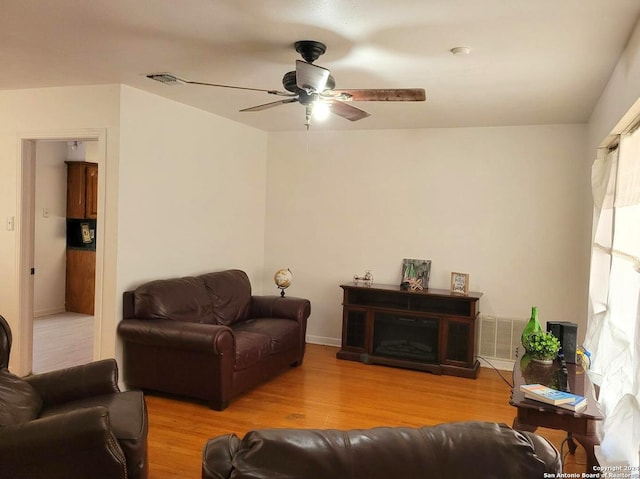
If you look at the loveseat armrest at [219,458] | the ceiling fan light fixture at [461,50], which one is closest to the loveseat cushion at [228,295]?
the ceiling fan light fixture at [461,50]

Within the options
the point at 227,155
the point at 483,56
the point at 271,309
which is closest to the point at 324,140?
the point at 227,155

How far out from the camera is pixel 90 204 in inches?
279

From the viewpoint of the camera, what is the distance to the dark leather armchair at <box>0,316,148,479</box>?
6.53ft

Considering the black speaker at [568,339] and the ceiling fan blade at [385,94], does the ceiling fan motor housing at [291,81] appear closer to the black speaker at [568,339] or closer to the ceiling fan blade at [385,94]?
the ceiling fan blade at [385,94]

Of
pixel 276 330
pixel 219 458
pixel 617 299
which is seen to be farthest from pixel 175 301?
pixel 617 299

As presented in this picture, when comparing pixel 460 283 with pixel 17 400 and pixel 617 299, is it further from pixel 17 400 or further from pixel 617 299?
pixel 17 400

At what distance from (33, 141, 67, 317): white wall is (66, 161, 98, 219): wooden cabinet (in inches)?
3.7

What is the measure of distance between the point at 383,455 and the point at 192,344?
2.84 metres

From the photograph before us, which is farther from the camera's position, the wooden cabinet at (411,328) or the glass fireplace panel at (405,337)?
the glass fireplace panel at (405,337)

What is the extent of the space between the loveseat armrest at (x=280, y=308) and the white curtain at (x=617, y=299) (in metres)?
2.58

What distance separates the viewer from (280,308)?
5.09 metres

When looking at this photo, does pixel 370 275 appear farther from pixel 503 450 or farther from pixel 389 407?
pixel 503 450

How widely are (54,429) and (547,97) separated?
3.93 metres

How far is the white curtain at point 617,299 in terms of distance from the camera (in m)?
2.32
